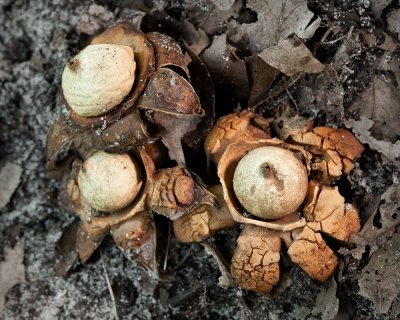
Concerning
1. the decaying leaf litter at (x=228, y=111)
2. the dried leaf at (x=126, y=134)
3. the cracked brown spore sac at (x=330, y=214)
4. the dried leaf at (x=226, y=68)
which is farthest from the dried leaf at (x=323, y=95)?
the dried leaf at (x=126, y=134)

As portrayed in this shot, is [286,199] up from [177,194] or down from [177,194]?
up

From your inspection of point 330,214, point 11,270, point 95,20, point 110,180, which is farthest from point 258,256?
point 95,20

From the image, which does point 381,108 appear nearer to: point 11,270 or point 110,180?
point 110,180

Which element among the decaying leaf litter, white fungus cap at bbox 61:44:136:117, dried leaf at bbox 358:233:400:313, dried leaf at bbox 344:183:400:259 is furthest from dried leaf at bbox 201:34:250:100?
dried leaf at bbox 358:233:400:313

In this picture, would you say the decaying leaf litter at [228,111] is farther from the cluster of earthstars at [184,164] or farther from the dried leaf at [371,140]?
the cluster of earthstars at [184,164]

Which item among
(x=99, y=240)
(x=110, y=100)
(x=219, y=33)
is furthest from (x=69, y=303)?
(x=219, y=33)
